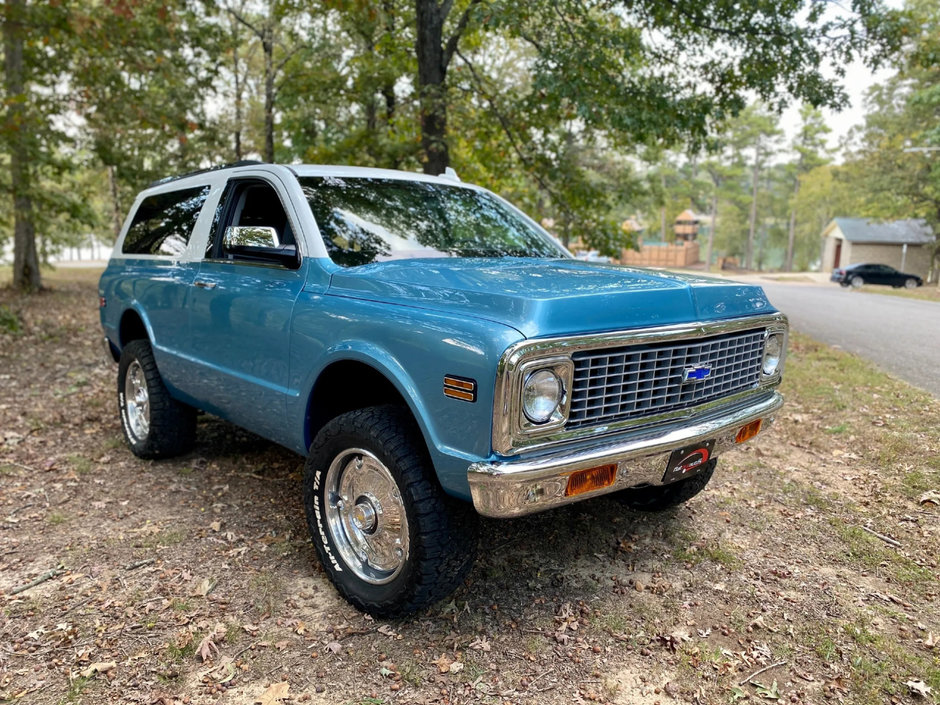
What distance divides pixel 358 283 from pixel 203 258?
1.59 metres

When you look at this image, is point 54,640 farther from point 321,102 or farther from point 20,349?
point 321,102

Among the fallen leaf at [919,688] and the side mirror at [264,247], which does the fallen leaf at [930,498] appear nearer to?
the fallen leaf at [919,688]

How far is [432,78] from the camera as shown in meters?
9.53

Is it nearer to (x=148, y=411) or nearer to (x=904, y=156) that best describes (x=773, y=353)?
(x=148, y=411)

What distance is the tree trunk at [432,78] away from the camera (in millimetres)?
9320

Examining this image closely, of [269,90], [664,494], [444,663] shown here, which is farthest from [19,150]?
[444,663]

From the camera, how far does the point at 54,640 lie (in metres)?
2.84

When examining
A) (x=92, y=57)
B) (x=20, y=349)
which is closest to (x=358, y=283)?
(x=20, y=349)

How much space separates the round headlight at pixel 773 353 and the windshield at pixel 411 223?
1400 millimetres

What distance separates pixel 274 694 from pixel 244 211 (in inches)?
106

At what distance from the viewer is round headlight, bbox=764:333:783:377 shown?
11.3 feet

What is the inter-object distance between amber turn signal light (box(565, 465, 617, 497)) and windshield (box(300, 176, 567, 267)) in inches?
62.3

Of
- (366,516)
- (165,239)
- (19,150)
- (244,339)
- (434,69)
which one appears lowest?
(366,516)

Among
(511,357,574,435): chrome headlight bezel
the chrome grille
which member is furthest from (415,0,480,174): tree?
(511,357,574,435): chrome headlight bezel
